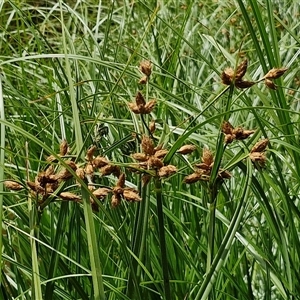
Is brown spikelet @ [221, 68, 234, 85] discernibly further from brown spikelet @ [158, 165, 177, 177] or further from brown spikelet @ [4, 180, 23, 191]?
brown spikelet @ [4, 180, 23, 191]

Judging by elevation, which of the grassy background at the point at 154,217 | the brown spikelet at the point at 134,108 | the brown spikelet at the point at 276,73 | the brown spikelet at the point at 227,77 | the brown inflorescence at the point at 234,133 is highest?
the brown spikelet at the point at 276,73

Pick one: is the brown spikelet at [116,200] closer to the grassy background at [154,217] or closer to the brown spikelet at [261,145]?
the grassy background at [154,217]

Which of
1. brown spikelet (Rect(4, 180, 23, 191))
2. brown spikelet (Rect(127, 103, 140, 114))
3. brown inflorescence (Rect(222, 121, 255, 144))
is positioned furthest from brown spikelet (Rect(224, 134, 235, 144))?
brown spikelet (Rect(4, 180, 23, 191))

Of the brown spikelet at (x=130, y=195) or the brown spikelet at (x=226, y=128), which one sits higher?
the brown spikelet at (x=226, y=128)

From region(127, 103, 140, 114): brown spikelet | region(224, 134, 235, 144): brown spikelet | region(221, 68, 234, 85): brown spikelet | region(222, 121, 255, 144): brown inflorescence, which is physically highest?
region(221, 68, 234, 85): brown spikelet

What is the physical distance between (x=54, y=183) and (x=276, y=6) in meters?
2.40

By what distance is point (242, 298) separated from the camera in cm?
122

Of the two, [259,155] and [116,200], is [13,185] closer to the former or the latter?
[116,200]

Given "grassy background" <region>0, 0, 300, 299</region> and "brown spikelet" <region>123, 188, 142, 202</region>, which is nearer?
"brown spikelet" <region>123, 188, 142, 202</region>

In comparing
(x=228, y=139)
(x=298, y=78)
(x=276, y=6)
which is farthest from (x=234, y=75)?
(x=276, y=6)

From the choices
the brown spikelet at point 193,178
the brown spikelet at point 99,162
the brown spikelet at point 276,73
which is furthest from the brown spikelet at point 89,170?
the brown spikelet at point 276,73

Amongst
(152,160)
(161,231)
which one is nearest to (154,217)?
(161,231)

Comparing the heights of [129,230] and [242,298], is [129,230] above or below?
above

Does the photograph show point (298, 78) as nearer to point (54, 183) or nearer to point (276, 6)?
point (276, 6)
